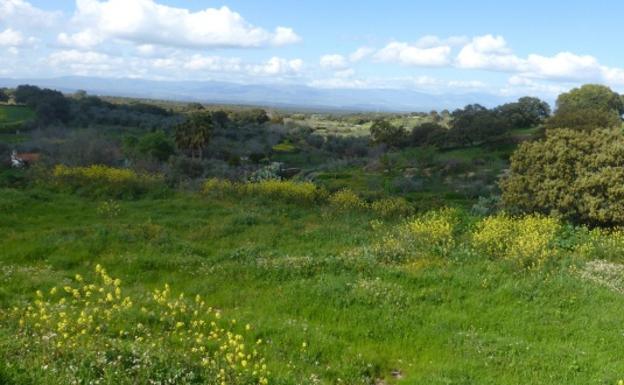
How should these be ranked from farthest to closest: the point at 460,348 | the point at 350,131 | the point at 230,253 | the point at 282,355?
the point at 350,131 → the point at 230,253 → the point at 460,348 → the point at 282,355

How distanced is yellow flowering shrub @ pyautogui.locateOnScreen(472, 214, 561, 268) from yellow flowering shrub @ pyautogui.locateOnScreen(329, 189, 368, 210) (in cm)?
574

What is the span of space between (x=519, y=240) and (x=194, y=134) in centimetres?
3577

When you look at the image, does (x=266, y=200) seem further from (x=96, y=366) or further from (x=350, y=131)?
(x=350, y=131)

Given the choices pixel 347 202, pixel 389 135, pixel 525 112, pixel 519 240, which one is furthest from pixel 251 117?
pixel 519 240

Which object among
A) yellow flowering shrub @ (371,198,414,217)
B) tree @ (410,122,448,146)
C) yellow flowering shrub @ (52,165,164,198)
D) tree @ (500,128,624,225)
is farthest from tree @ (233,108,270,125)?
tree @ (500,128,624,225)

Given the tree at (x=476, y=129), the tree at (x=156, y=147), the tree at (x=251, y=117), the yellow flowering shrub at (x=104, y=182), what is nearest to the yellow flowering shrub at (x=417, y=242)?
the yellow flowering shrub at (x=104, y=182)

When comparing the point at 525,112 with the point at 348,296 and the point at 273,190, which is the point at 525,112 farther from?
the point at 348,296

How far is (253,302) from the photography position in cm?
1046

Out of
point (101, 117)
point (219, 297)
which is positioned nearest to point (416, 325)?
point (219, 297)

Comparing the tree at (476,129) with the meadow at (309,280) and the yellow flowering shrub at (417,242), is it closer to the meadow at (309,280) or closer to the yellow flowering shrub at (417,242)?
the meadow at (309,280)

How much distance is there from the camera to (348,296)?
1038 centimetres

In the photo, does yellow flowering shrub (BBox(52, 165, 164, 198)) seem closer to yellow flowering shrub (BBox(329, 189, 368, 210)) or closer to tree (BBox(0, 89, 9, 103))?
yellow flowering shrub (BBox(329, 189, 368, 210))

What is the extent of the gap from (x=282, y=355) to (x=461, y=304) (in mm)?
4232

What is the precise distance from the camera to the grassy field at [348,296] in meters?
7.65
